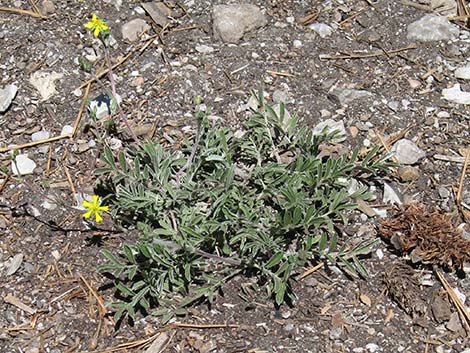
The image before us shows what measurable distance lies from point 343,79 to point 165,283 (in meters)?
1.68

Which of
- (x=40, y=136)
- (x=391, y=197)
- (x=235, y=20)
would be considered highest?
(x=235, y=20)

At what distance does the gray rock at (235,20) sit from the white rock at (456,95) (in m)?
1.16

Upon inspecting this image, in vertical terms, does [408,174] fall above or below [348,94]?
below

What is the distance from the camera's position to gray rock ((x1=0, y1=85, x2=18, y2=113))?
396 cm

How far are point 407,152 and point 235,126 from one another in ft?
3.07

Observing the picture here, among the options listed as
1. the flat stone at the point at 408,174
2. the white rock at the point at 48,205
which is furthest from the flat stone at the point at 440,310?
the white rock at the point at 48,205

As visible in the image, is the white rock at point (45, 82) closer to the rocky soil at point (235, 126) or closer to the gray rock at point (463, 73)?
the rocky soil at point (235, 126)

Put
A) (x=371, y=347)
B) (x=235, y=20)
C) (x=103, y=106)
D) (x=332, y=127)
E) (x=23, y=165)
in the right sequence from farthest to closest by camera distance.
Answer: (x=235, y=20) → (x=103, y=106) → (x=332, y=127) → (x=23, y=165) → (x=371, y=347)

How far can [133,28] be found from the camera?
4.30 m

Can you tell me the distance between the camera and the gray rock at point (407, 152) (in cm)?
377

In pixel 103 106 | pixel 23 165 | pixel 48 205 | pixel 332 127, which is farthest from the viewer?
pixel 103 106

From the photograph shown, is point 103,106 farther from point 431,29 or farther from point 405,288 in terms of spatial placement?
point 431,29

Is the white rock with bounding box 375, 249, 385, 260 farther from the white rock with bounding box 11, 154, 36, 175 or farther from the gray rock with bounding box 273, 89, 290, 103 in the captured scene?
the white rock with bounding box 11, 154, 36, 175

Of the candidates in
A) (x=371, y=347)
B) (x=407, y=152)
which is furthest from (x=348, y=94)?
(x=371, y=347)
